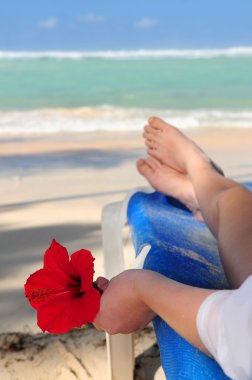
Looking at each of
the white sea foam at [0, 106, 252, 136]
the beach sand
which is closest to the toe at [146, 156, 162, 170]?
the beach sand

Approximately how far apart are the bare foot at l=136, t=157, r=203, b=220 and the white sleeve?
98 cm

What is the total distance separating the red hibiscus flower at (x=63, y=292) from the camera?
1.12 m

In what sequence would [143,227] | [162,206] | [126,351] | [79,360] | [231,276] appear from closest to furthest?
[231,276] → [126,351] → [143,227] → [79,360] → [162,206]

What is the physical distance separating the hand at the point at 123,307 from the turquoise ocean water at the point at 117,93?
17.0 ft

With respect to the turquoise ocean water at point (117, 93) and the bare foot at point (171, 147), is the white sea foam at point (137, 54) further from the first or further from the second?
the bare foot at point (171, 147)

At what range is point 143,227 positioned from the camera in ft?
5.41

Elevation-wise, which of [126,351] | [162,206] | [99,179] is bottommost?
[99,179]

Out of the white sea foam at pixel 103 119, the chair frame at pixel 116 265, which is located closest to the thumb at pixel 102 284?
the chair frame at pixel 116 265

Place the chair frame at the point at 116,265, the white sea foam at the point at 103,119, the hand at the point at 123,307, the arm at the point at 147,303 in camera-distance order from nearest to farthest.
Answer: the arm at the point at 147,303 < the hand at the point at 123,307 < the chair frame at the point at 116,265 < the white sea foam at the point at 103,119

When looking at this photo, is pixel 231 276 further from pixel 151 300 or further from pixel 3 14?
pixel 3 14

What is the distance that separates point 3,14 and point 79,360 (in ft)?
84.0

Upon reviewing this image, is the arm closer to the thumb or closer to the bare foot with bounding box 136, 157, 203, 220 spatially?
the thumb

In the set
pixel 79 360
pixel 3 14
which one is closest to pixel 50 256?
pixel 79 360

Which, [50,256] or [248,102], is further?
[248,102]
